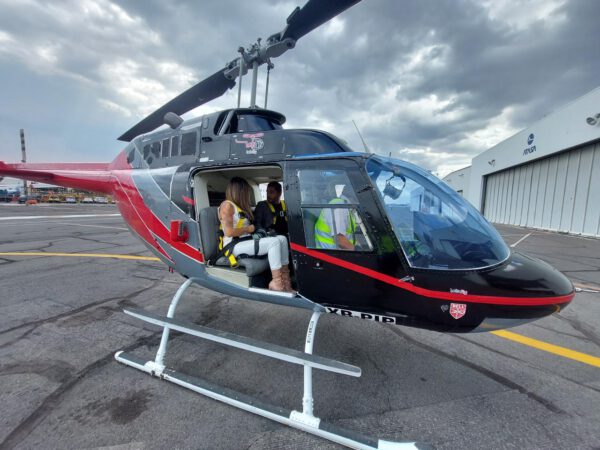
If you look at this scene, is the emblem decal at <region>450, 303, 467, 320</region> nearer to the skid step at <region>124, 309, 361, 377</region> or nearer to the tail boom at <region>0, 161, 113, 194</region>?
the skid step at <region>124, 309, 361, 377</region>

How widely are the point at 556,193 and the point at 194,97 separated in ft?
66.6

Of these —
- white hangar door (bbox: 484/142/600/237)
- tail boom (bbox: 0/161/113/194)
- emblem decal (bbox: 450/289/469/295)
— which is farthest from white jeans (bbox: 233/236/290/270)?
white hangar door (bbox: 484/142/600/237)

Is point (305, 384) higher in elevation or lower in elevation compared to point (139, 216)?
lower

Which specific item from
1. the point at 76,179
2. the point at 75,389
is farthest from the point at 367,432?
the point at 76,179

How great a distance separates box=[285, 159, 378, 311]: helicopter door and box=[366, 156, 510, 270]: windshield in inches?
7.8

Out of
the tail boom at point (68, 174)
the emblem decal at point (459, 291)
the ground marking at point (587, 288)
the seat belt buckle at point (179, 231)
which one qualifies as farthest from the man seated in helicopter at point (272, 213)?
the ground marking at point (587, 288)

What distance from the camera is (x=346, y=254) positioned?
7.53ft

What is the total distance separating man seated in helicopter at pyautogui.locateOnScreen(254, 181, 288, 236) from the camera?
3.42 metres

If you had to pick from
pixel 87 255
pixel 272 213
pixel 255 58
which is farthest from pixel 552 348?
pixel 87 255

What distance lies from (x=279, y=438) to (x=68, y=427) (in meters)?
1.53

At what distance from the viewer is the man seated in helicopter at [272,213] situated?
3.42 m

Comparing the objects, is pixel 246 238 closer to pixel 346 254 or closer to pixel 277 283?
pixel 277 283

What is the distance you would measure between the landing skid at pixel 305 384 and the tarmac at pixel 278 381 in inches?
3.5

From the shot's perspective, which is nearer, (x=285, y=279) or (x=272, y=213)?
(x=285, y=279)
